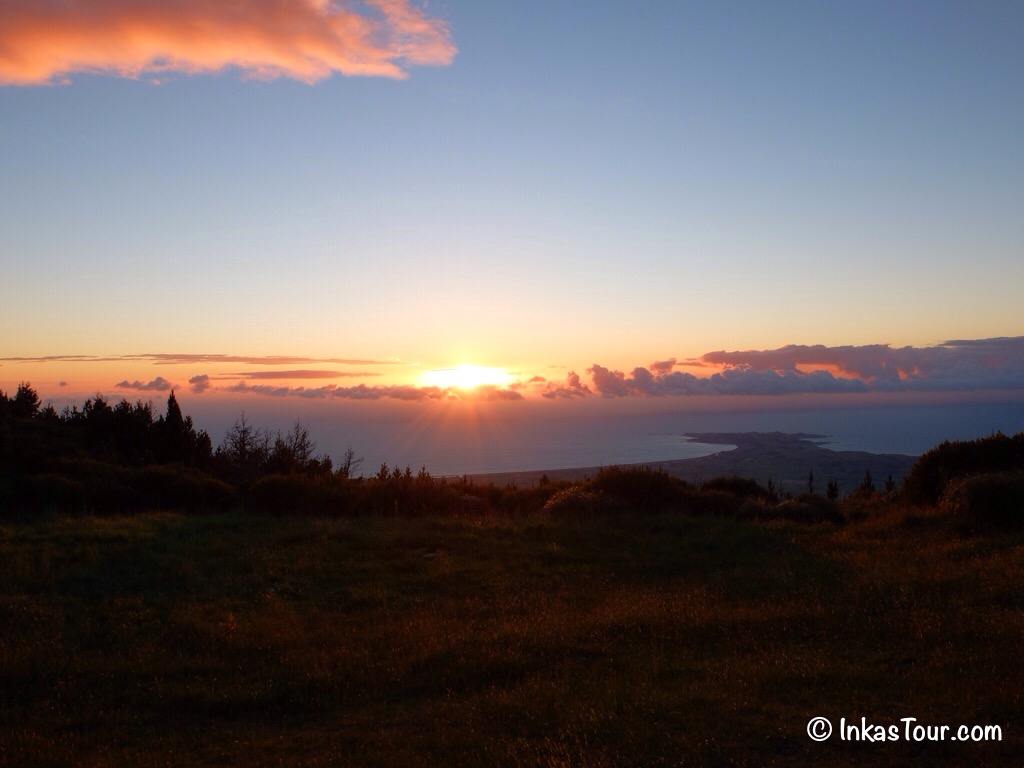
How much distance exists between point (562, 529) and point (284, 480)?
8884 millimetres

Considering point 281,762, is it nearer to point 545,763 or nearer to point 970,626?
point 545,763

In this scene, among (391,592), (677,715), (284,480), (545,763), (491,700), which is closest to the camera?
(545,763)

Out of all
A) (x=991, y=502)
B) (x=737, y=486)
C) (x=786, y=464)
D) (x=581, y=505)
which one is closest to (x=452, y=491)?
(x=581, y=505)

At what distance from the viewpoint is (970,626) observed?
8406 millimetres

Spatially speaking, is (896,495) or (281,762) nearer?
(281,762)

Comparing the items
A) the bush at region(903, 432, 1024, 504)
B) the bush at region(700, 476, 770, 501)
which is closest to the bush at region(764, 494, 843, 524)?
the bush at region(903, 432, 1024, 504)

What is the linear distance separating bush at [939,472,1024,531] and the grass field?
988 mm

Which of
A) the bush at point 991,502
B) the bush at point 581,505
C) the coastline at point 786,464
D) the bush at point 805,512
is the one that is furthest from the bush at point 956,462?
the coastline at point 786,464

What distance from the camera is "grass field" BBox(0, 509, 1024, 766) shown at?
6.21 m

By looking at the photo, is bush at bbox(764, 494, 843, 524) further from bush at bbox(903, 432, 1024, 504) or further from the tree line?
bush at bbox(903, 432, 1024, 504)

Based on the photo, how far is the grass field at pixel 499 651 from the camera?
20.4ft

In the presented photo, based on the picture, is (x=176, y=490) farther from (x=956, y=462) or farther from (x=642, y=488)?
(x=956, y=462)

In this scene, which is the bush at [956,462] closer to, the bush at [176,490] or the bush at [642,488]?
the bush at [642,488]

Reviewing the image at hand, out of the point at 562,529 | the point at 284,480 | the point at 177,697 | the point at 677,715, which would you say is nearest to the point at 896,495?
the point at 562,529
